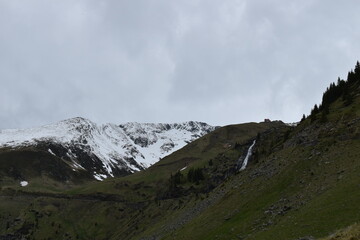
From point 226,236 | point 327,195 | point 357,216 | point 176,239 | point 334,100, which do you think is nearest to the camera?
point 357,216

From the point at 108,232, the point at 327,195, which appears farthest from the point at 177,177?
the point at 327,195

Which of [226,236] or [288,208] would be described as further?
[226,236]

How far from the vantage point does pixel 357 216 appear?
37656 mm

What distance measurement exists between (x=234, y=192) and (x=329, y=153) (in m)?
22.5

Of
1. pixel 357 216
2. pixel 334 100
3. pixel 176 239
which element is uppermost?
pixel 334 100

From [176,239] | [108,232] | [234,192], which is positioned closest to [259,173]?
[234,192]

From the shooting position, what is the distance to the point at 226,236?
55.7 m

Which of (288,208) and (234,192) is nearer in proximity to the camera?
(288,208)

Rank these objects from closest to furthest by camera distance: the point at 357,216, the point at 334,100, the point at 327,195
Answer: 1. the point at 357,216
2. the point at 327,195
3. the point at 334,100

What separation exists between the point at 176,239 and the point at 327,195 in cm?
3457

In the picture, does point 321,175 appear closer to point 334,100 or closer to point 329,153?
point 329,153

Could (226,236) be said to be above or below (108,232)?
below

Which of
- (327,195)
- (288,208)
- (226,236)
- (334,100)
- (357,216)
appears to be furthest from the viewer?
(334,100)

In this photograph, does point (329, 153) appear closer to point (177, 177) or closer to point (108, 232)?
point (177, 177)
